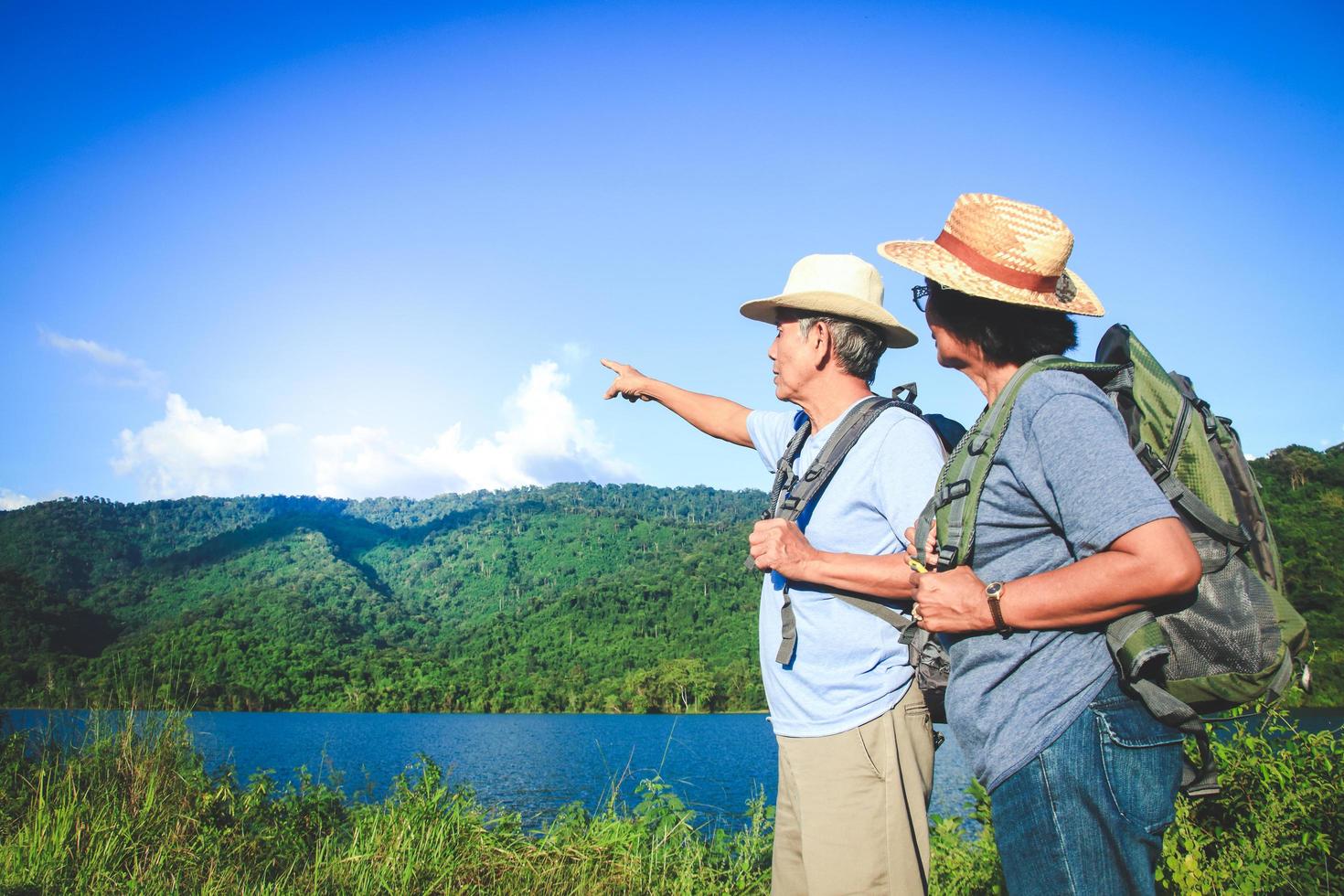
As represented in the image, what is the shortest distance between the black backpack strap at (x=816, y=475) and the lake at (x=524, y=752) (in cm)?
285

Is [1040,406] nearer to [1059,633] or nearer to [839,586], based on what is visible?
[1059,633]

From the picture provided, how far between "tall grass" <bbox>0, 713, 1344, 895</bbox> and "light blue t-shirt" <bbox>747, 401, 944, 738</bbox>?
7.07 feet

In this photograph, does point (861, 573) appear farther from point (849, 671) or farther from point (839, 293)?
point (839, 293)

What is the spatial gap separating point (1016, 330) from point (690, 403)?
158 centimetres

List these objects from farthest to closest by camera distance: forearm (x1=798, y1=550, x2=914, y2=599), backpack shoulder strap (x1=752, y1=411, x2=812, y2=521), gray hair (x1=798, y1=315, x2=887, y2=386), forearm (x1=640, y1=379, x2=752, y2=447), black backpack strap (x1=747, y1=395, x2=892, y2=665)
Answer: forearm (x1=640, y1=379, x2=752, y2=447), gray hair (x1=798, y1=315, x2=887, y2=386), backpack shoulder strap (x1=752, y1=411, x2=812, y2=521), black backpack strap (x1=747, y1=395, x2=892, y2=665), forearm (x1=798, y1=550, x2=914, y2=599)

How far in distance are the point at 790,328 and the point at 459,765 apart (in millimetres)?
37149

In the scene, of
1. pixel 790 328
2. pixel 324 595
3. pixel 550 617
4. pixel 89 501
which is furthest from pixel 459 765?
pixel 89 501

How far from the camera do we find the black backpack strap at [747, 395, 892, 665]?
2.09 m

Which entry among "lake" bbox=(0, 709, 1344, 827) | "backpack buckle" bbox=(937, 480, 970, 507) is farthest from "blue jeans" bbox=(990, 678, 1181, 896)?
"lake" bbox=(0, 709, 1344, 827)

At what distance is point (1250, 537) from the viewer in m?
1.37

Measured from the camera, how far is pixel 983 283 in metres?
1.67

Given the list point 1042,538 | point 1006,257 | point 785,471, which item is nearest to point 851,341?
point 785,471

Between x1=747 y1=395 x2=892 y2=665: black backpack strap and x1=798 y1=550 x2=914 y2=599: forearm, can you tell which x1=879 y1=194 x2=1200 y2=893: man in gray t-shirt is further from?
x1=747 y1=395 x2=892 y2=665: black backpack strap

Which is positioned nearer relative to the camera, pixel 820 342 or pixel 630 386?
pixel 820 342
